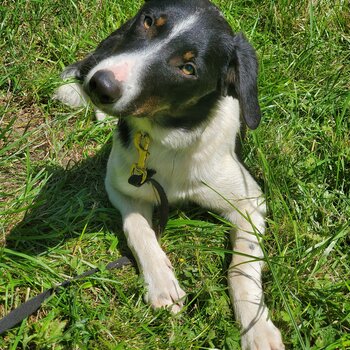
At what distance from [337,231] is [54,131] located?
2312 mm

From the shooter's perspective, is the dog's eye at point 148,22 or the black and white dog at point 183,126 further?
the dog's eye at point 148,22

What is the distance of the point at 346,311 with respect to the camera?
3.79m

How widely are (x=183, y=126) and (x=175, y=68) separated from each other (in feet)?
1.55

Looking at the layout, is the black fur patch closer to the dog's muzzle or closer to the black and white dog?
the black and white dog

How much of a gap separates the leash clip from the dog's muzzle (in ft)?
2.35

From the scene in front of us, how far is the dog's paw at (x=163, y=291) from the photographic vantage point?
12.5ft

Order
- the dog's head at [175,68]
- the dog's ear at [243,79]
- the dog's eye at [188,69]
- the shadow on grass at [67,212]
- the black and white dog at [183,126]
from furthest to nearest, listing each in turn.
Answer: the shadow on grass at [67,212]
the dog's ear at [243,79]
the dog's eye at [188,69]
the black and white dog at [183,126]
the dog's head at [175,68]

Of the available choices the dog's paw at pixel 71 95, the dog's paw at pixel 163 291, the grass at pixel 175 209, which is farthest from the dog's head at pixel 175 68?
the dog's paw at pixel 71 95

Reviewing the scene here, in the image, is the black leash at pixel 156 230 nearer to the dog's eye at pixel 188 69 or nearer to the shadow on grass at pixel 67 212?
the shadow on grass at pixel 67 212

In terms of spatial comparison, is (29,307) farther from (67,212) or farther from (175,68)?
(175,68)

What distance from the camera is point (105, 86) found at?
3.17 meters

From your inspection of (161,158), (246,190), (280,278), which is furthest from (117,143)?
(280,278)

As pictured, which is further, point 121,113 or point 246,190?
point 246,190

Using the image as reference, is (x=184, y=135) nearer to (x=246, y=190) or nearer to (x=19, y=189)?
(x=246, y=190)
